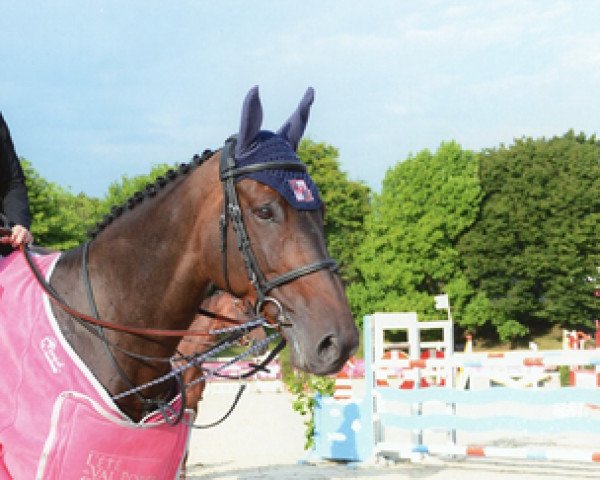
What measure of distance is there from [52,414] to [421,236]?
130ft

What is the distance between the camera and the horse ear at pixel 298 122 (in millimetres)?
3346

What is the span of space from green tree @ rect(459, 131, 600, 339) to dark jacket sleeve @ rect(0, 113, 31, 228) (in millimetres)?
38199

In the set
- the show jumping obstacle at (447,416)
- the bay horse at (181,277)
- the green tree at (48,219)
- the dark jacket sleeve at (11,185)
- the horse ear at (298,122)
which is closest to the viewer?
the bay horse at (181,277)

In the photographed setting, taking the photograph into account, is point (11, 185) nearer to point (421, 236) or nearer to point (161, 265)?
point (161, 265)

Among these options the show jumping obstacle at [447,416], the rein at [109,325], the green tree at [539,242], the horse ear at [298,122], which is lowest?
the show jumping obstacle at [447,416]

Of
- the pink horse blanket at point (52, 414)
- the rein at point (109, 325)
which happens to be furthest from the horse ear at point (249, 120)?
the pink horse blanket at point (52, 414)

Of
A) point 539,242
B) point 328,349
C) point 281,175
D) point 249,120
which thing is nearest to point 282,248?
point 281,175

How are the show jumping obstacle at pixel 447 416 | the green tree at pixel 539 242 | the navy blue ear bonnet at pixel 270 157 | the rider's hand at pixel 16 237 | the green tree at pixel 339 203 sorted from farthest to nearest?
the green tree at pixel 339 203
the green tree at pixel 539 242
the show jumping obstacle at pixel 447 416
the rider's hand at pixel 16 237
the navy blue ear bonnet at pixel 270 157

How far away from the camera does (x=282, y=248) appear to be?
9.64ft

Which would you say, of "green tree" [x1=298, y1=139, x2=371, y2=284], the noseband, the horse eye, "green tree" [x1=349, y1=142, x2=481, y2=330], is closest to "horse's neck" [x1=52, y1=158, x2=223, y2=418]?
the noseband

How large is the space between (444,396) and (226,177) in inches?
297

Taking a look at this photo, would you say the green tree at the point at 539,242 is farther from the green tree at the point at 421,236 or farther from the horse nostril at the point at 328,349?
the horse nostril at the point at 328,349

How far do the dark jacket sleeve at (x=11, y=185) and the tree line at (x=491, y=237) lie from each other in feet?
119

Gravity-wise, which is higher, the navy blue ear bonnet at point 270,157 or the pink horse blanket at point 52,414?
the navy blue ear bonnet at point 270,157
